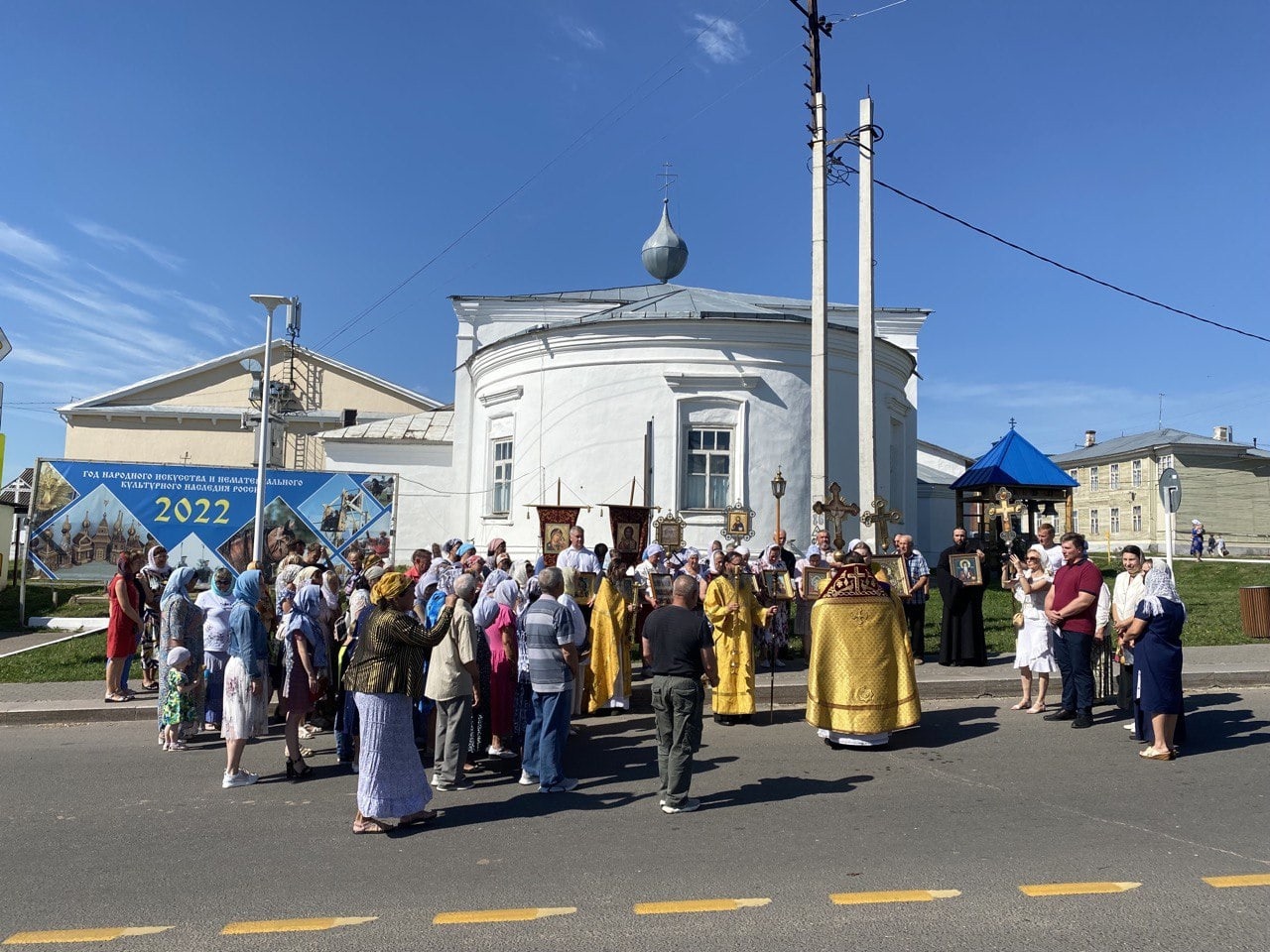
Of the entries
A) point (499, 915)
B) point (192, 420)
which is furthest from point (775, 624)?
point (192, 420)

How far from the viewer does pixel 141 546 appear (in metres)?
16.0

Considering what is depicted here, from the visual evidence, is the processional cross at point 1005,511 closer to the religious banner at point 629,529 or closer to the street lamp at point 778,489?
the street lamp at point 778,489

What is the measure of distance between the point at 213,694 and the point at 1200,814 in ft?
27.6

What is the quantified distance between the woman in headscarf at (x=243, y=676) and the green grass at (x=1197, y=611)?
9.84m

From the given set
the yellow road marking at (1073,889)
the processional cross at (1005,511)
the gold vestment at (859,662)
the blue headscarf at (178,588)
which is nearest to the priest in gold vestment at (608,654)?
the gold vestment at (859,662)

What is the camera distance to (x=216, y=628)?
810 cm

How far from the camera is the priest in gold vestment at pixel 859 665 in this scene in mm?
→ 7965

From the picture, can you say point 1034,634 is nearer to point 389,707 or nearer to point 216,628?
point 389,707

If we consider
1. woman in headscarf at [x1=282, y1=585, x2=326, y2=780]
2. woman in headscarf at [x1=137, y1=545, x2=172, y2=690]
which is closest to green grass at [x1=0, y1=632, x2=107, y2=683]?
woman in headscarf at [x1=137, y1=545, x2=172, y2=690]

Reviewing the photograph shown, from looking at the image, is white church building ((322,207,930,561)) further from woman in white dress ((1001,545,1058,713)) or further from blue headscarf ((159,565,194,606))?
blue headscarf ((159,565,194,606))

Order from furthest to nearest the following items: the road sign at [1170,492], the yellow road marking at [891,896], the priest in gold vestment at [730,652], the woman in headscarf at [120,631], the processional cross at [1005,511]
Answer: the processional cross at [1005,511]
the road sign at [1170,492]
the woman in headscarf at [120,631]
the priest in gold vestment at [730,652]
the yellow road marking at [891,896]

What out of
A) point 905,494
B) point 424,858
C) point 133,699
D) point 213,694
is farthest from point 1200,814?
point 905,494

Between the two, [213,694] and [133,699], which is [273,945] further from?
[133,699]

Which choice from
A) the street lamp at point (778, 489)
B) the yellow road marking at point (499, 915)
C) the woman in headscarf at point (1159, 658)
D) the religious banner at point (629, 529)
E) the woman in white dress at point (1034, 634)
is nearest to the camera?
the yellow road marking at point (499, 915)
